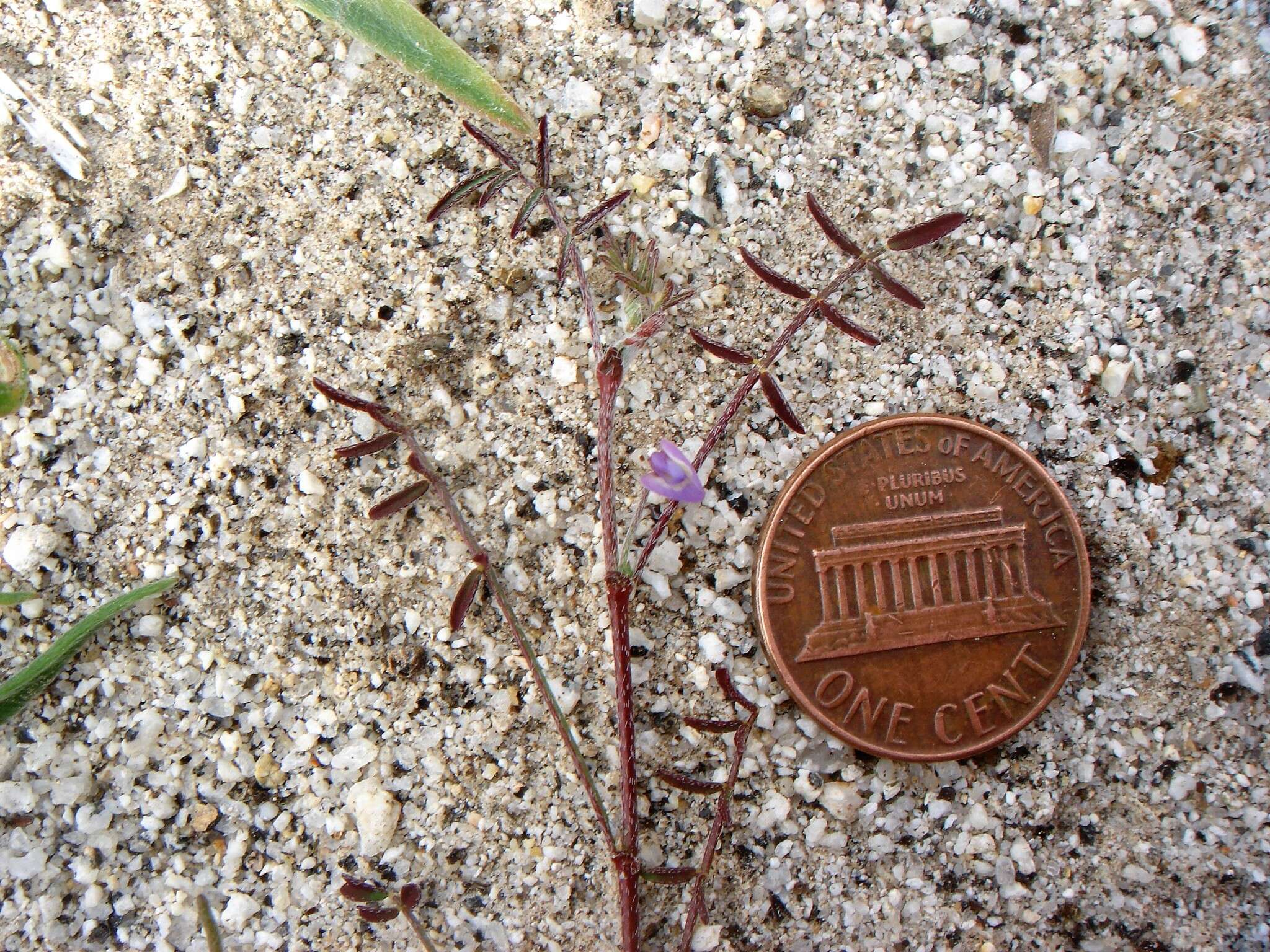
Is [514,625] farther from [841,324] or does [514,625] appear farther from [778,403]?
[841,324]

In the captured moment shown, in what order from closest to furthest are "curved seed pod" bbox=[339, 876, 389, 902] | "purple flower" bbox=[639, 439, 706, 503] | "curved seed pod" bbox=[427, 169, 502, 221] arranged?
"purple flower" bbox=[639, 439, 706, 503]
"curved seed pod" bbox=[339, 876, 389, 902]
"curved seed pod" bbox=[427, 169, 502, 221]

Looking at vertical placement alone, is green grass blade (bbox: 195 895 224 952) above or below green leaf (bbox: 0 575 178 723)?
below

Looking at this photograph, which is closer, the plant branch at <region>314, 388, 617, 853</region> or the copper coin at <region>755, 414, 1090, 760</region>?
the plant branch at <region>314, 388, 617, 853</region>

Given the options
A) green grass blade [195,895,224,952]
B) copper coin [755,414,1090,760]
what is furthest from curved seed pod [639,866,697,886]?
green grass blade [195,895,224,952]

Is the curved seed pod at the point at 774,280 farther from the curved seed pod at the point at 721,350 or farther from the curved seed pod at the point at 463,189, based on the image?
the curved seed pod at the point at 463,189

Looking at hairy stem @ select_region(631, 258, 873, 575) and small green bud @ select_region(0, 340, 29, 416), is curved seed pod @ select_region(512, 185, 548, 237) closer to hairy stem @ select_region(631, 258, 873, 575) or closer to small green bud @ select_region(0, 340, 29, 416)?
hairy stem @ select_region(631, 258, 873, 575)

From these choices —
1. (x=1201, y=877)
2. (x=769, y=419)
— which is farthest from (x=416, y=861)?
(x=1201, y=877)

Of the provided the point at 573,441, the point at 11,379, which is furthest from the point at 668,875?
the point at 11,379
